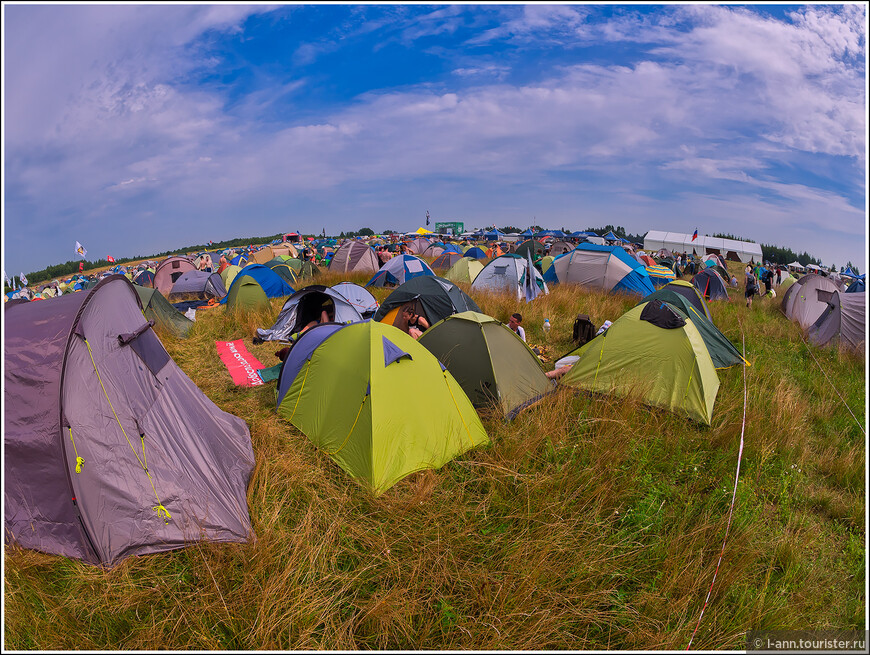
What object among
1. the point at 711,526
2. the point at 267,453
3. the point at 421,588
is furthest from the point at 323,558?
the point at 711,526

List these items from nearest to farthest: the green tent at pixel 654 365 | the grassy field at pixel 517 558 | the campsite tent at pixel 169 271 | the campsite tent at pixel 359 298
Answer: the grassy field at pixel 517 558, the green tent at pixel 654 365, the campsite tent at pixel 359 298, the campsite tent at pixel 169 271

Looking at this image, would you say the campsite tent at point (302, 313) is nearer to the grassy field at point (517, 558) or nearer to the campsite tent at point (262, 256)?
the grassy field at point (517, 558)

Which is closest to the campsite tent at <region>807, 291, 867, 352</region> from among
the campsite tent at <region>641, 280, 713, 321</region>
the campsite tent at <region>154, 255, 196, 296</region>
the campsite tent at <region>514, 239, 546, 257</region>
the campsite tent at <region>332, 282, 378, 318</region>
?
the campsite tent at <region>641, 280, 713, 321</region>

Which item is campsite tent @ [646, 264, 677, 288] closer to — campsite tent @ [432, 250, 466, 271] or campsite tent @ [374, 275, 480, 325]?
campsite tent @ [432, 250, 466, 271]

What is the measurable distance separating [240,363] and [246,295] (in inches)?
209

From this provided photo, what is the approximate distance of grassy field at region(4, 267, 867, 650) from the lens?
261cm

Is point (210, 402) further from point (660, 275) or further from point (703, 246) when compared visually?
point (703, 246)

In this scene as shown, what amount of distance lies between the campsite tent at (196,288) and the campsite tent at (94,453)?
51.2 feet

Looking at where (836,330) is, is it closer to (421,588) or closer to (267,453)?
(421,588)

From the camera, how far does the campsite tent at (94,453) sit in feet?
9.66

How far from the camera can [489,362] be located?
558cm

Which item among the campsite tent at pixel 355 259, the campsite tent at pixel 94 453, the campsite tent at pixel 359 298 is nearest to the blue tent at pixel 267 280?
the campsite tent at pixel 359 298

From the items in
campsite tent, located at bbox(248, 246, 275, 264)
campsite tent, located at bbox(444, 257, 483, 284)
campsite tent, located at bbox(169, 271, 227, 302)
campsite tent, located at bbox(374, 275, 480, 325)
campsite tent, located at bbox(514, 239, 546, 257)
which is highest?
campsite tent, located at bbox(248, 246, 275, 264)

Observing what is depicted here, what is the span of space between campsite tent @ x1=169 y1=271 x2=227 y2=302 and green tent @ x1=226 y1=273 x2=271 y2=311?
17.8 ft
